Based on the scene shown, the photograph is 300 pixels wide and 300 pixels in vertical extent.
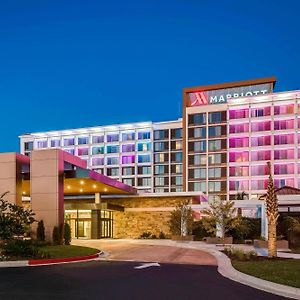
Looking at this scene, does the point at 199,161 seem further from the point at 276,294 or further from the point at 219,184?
the point at 276,294

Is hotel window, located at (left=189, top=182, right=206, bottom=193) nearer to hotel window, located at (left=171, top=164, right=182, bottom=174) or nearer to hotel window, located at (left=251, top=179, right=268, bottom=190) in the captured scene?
hotel window, located at (left=251, top=179, right=268, bottom=190)

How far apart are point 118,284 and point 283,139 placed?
7332cm

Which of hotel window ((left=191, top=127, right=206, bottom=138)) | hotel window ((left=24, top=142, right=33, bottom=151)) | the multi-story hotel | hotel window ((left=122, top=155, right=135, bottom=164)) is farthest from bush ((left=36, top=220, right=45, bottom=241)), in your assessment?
hotel window ((left=24, top=142, right=33, bottom=151))

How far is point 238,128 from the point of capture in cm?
8631

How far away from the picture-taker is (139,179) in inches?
4021

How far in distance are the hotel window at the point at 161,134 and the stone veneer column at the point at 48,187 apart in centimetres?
6837

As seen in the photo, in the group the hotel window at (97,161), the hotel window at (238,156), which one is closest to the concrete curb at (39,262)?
the hotel window at (238,156)

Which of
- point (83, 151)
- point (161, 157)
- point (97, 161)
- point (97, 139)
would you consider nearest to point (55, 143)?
point (83, 151)

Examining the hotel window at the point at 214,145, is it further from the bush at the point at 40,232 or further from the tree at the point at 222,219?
the bush at the point at 40,232

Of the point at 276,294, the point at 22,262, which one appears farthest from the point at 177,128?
the point at 276,294

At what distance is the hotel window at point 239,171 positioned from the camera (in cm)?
8475

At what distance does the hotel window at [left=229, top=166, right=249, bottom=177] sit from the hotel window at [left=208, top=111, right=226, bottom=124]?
9.83 m

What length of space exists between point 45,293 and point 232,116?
77812mm

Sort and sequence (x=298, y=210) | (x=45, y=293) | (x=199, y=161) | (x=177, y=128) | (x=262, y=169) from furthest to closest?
(x=177, y=128) < (x=199, y=161) < (x=262, y=169) < (x=298, y=210) < (x=45, y=293)
